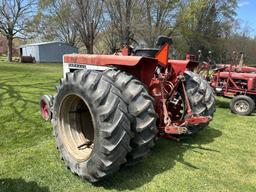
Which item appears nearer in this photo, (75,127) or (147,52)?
(75,127)

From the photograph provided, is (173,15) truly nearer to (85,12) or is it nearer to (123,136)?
(85,12)

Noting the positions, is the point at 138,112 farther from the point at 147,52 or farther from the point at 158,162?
the point at 147,52

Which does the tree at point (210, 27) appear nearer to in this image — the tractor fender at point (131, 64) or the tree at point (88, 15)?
the tree at point (88, 15)

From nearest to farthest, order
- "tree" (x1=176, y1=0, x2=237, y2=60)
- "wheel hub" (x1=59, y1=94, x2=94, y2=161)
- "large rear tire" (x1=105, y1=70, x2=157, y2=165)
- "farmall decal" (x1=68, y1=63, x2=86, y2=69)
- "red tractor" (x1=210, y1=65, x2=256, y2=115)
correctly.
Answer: "large rear tire" (x1=105, y1=70, x2=157, y2=165), "wheel hub" (x1=59, y1=94, x2=94, y2=161), "farmall decal" (x1=68, y1=63, x2=86, y2=69), "red tractor" (x1=210, y1=65, x2=256, y2=115), "tree" (x1=176, y1=0, x2=237, y2=60)

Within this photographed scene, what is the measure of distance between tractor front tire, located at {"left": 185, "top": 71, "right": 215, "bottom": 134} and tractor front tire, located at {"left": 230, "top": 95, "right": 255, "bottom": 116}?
331 cm

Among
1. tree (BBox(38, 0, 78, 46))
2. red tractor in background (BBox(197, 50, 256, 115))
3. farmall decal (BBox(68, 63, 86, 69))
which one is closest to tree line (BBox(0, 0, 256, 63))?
tree (BBox(38, 0, 78, 46))

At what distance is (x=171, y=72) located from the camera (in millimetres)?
4359

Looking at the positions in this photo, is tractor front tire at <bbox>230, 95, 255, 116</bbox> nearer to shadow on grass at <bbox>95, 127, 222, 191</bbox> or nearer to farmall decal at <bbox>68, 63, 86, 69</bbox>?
shadow on grass at <bbox>95, 127, 222, 191</bbox>

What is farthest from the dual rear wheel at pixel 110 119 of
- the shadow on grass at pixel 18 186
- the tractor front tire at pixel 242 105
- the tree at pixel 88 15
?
the tree at pixel 88 15

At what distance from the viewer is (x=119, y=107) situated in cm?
287

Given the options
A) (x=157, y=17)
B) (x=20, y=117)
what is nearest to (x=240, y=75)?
(x=20, y=117)

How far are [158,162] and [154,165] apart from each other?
0.12m

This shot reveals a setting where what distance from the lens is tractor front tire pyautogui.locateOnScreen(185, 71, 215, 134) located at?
4285 millimetres

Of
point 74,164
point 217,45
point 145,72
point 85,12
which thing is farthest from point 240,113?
point 217,45
